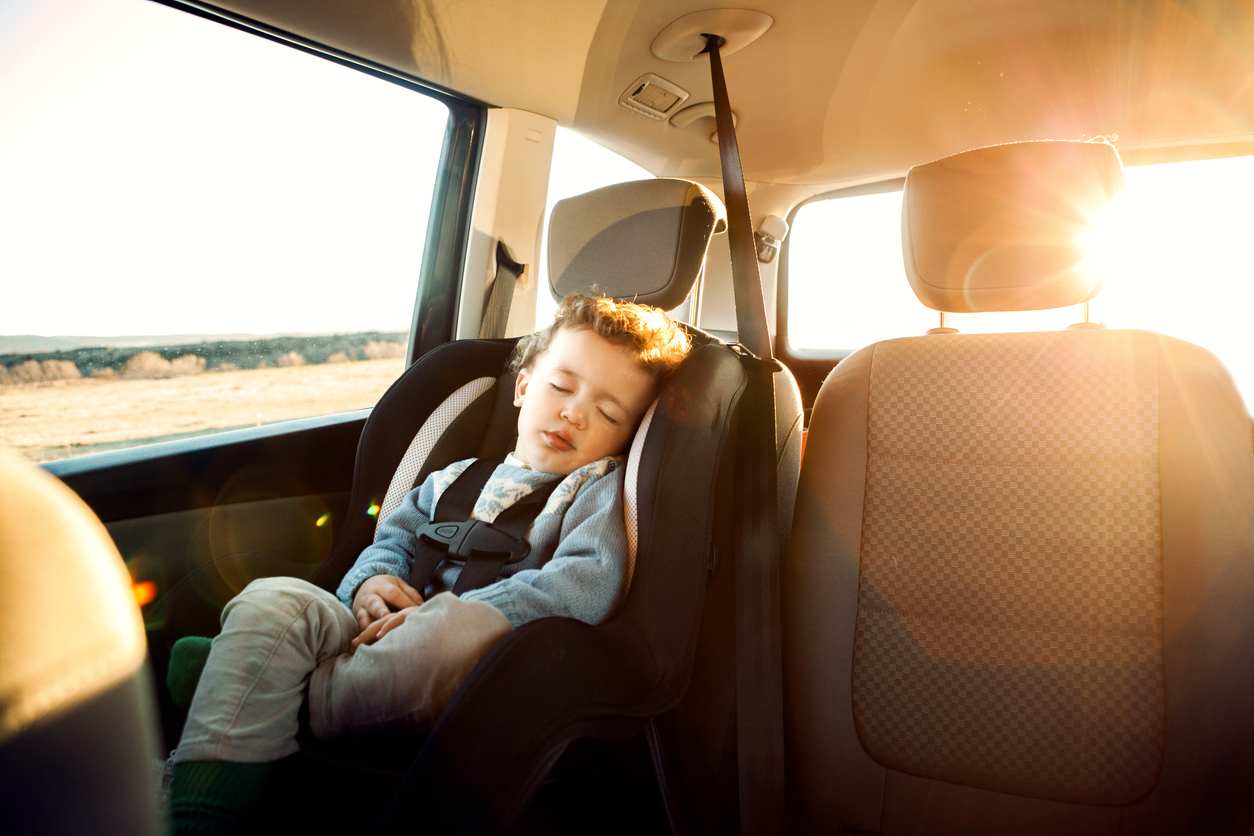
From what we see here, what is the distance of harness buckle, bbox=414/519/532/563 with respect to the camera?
1.37m

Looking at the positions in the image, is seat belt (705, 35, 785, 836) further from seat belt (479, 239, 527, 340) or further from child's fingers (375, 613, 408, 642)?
seat belt (479, 239, 527, 340)

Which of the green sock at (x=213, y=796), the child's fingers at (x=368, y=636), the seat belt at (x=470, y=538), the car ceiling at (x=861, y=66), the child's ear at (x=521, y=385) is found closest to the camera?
the green sock at (x=213, y=796)

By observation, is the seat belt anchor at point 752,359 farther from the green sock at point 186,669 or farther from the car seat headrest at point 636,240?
the green sock at point 186,669

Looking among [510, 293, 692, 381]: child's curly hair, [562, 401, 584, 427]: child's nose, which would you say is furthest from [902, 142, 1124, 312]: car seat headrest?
[562, 401, 584, 427]: child's nose

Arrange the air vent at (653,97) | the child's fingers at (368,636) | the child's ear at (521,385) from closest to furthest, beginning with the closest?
the child's fingers at (368,636) → the child's ear at (521,385) → the air vent at (653,97)

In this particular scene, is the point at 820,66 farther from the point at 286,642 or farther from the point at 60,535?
the point at 60,535

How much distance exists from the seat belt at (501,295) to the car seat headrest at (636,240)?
804mm

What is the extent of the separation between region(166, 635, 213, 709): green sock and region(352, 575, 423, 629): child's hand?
0.25m

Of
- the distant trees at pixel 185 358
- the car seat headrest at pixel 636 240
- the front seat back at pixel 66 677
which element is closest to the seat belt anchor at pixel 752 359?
the car seat headrest at pixel 636 240

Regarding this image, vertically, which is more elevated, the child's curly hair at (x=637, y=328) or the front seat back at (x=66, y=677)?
the child's curly hair at (x=637, y=328)

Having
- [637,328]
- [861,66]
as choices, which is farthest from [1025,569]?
[861,66]

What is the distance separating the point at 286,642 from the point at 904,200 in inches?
52.7

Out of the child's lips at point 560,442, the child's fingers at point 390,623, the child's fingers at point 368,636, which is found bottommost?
the child's fingers at point 368,636

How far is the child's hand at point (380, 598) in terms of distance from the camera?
4.06ft
